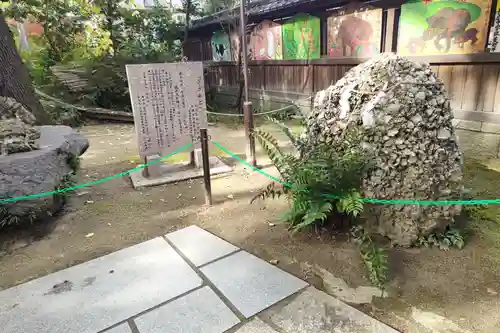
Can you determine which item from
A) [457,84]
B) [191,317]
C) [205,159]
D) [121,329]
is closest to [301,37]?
[457,84]

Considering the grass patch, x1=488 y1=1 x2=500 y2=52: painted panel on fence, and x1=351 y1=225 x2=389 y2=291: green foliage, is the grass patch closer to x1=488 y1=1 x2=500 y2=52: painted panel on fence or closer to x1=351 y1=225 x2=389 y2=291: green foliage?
x1=351 y1=225 x2=389 y2=291: green foliage

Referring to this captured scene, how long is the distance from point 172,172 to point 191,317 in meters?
3.27

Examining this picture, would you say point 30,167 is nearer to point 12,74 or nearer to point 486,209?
point 12,74

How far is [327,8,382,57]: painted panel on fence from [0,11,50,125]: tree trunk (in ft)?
22.5

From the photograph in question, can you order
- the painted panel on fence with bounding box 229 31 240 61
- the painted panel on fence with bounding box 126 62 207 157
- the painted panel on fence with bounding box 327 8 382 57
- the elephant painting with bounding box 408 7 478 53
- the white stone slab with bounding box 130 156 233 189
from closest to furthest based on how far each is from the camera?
1. the painted panel on fence with bounding box 126 62 207 157
2. the white stone slab with bounding box 130 156 233 189
3. the elephant painting with bounding box 408 7 478 53
4. the painted panel on fence with bounding box 327 8 382 57
5. the painted panel on fence with bounding box 229 31 240 61

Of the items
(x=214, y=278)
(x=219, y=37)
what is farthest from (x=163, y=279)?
(x=219, y=37)

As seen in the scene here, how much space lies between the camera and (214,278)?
2.43m

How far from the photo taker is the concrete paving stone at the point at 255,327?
190 centimetres

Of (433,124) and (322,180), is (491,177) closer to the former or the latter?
(433,124)

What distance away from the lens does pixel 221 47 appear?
13016mm

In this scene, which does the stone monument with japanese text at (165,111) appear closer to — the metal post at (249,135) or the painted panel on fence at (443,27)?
the metal post at (249,135)

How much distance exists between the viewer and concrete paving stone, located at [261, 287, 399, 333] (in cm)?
188

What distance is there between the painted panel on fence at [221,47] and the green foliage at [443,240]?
1099cm

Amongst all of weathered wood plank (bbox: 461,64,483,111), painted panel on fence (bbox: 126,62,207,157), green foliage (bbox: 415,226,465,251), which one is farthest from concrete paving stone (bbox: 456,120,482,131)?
painted panel on fence (bbox: 126,62,207,157)
